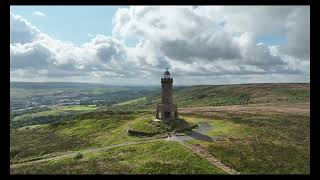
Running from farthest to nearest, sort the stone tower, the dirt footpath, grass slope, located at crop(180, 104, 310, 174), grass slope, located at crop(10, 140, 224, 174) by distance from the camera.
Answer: the dirt footpath → the stone tower → grass slope, located at crop(180, 104, 310, 174) → grass slope, located at crop(10, 140, 224, 174)

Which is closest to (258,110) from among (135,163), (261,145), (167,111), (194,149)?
(167,111)

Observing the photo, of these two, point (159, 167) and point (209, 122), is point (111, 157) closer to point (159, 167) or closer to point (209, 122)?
point (159, 167)

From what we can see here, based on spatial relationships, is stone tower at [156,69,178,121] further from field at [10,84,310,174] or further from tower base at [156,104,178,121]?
field at [10,84,310,174]

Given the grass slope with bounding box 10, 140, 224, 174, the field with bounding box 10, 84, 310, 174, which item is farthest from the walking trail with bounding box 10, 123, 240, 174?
the grass slope with bounding box 10, 140, 224, 174

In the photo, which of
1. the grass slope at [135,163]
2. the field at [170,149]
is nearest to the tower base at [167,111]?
the field at [170,149]

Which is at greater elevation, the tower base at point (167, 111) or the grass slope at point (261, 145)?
the tower base at point (167, 111)

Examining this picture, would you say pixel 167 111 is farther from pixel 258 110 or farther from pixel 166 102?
pixel 258 110

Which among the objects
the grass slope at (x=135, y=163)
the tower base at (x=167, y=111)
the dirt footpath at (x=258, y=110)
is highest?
the tower base at (x=167, y=111)

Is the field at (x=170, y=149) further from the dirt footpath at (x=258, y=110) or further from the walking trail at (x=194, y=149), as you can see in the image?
the dirt footpath at (x=258, y=110)

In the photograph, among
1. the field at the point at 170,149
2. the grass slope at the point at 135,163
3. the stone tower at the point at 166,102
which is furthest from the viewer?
the stone tower at the point at 166,102
